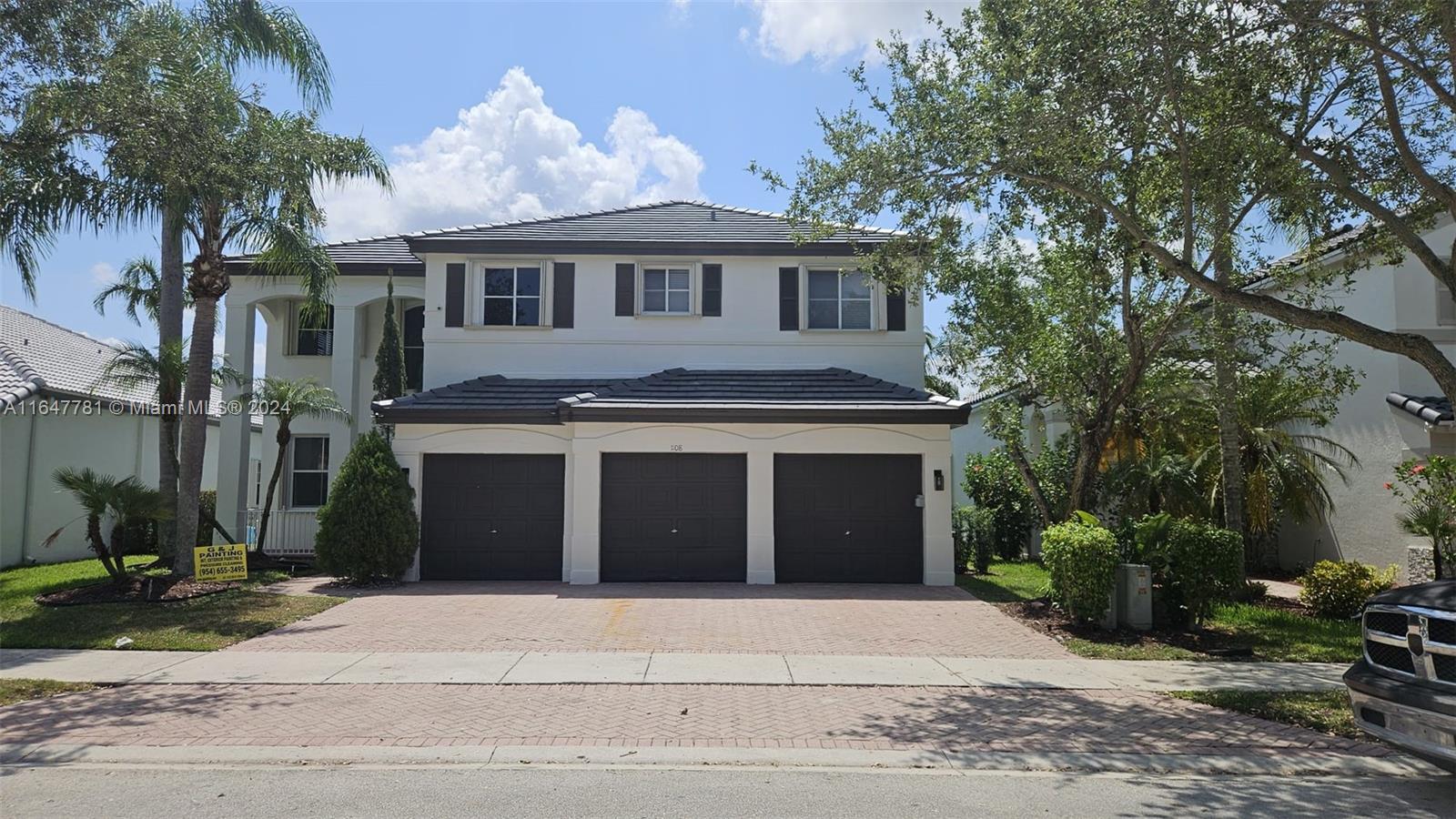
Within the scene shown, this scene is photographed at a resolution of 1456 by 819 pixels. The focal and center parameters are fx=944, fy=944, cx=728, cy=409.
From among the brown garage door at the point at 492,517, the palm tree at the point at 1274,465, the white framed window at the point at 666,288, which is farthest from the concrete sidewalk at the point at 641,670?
the white framed window at the point at 666,288

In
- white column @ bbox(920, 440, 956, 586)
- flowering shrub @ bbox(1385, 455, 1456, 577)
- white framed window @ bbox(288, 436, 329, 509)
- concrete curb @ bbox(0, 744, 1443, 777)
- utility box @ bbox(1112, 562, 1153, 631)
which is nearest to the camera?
concrete curb @ bbox(0, 744, 1443, 777)

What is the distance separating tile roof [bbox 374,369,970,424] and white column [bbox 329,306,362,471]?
11.9 ft

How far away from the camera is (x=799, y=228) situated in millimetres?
12836

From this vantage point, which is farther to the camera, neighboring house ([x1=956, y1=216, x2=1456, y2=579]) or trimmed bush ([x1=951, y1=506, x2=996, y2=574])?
trimmed bush ([x1=951, y1=506, x2=996, y2=574])

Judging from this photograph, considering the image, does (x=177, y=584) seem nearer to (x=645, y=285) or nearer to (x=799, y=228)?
(x=645, y=285)

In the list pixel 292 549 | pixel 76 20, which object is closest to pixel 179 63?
pixel 76 20

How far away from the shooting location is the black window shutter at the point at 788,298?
742 inches

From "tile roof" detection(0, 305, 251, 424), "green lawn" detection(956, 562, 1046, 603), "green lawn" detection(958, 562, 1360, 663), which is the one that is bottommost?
"green lawn" detection(958, 562, 1360, 663)

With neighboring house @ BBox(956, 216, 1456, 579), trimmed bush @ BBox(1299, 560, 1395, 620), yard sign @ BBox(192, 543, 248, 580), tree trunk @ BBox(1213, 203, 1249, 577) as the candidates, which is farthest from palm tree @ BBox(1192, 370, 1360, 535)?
yard sign @ BBox(192, 543, 248, 580)

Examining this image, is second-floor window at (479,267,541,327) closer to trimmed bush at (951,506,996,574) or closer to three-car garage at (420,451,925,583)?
three-car garage at (420,451,925,583)

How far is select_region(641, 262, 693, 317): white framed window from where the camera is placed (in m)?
19.0

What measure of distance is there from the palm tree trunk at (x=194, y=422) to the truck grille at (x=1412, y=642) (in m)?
15.3

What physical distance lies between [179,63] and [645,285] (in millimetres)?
9013

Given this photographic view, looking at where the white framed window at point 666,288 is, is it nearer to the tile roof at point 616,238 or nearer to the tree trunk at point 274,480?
the tile roof at point 616,238
